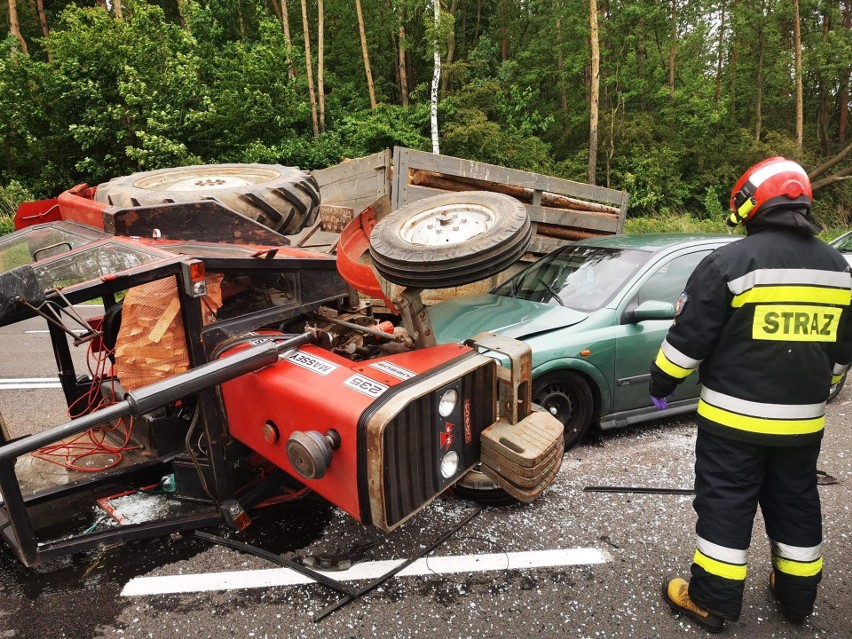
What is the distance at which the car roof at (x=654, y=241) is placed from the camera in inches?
177

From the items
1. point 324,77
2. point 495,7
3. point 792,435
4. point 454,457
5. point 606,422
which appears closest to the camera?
point 792,435

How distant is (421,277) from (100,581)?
2.12 metres

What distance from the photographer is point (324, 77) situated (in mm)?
23484

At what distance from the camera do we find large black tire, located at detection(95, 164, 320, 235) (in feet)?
10.8

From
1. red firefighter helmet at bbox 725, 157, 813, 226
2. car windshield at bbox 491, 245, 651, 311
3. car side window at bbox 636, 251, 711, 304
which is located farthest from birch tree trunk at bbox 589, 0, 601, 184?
red firefighter helmet at bbox 725, 157, 813, 226

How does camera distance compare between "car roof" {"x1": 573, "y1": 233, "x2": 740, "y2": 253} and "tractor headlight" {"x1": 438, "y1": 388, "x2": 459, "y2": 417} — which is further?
"car roof" {"x1": 573, "y1": 233, "x2": 740, "y2": 253}

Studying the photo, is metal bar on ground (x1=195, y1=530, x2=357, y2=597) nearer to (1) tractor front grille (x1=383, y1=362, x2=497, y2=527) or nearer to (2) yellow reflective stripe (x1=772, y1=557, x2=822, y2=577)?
(1) tractor front grille (x1=383, y1=362, x2=497, y2=527)

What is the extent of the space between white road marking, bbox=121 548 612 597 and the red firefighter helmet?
1.81 metres

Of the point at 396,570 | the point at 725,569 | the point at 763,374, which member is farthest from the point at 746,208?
the point at 396,570

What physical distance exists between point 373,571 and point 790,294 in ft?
7.33

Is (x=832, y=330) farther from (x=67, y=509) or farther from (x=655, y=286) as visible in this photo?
(x=67, y=509)

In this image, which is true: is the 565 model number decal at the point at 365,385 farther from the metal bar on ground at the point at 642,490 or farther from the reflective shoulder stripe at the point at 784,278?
the metal bar on ground at the point at 642,490

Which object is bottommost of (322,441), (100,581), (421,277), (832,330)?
(100,581)

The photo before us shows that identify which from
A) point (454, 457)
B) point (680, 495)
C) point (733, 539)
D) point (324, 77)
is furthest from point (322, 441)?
point (324, 77)
